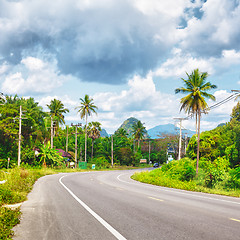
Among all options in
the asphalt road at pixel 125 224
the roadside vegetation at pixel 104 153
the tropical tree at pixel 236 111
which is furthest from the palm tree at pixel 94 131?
the asphalt road at pixel 125 224

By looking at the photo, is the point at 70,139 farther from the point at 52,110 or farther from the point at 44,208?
the point at 44,208

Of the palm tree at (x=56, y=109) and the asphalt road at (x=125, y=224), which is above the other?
the palm tree at (x=56, y=109)

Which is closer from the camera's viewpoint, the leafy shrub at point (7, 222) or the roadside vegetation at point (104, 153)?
the leafy shrub at point (7, 222)

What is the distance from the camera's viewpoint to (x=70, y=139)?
83000mm

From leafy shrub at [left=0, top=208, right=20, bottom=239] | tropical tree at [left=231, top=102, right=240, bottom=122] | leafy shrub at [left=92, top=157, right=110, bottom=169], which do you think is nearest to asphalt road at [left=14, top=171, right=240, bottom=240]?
leafy shrub at [left=0, top=208, right=20, bottom=239]

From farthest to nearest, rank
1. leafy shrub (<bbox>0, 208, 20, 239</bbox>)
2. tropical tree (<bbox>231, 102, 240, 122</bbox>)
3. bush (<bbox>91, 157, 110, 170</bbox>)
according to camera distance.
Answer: bush (<bbox>91, 157, 110, 170</bbox>)
tropical tree (<bbox>231, 102, 240, 122</bbox>)
leafy shrub (<bbox>0, 208, 20, 239</bbox>)

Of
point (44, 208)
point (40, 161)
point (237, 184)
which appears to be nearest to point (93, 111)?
point (40, 161)

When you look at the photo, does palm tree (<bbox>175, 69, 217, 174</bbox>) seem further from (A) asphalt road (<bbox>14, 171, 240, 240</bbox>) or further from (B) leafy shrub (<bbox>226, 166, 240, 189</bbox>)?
(A) asphalt road (<bbox>14, 171, 240, 240</bbox>)

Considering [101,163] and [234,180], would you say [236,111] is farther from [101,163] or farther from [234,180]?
[234,180]

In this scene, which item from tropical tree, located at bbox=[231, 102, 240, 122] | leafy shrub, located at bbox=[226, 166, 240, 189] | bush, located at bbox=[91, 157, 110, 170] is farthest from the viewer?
bush, located at bbox=[91, 157, 110, 170]

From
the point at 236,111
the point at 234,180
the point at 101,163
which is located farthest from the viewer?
the point at 101,163

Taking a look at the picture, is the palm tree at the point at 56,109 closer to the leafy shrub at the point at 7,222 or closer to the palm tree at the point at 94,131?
the palm tree at the point at 94,131

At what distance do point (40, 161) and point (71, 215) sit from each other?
1789 inches

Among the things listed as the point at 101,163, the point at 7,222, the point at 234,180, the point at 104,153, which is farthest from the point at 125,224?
the point at 104,153
